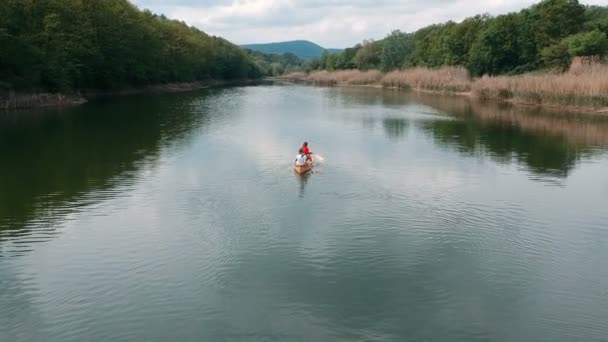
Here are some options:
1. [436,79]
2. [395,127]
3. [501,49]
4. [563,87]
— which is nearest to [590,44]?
[563,87]

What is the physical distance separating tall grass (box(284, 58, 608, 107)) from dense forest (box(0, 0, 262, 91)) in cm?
3784

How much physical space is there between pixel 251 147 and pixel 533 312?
20135 millimetres

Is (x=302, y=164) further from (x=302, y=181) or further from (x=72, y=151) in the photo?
(x=72, y=151)

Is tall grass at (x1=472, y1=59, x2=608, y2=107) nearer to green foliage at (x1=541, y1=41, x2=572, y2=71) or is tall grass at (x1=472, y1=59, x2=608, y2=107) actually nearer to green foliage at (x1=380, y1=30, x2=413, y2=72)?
green foliage at (x1=541, y1=41, x2=572, y2=71)

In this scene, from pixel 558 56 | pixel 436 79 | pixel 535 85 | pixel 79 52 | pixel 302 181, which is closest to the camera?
pixel 302 181

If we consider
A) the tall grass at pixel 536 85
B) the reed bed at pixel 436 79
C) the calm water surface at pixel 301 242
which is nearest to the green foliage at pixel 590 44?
the tall grass at pixel 536 85

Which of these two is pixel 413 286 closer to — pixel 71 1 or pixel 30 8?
pixel 30 8

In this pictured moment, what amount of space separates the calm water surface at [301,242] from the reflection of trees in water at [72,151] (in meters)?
0.16

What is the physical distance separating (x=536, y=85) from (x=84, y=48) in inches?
1729

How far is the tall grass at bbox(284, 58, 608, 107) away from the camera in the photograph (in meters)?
44.3

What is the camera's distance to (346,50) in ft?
491

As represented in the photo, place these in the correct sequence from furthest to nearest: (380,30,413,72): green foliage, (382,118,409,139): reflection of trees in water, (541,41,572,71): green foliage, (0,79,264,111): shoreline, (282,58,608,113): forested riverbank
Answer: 1. (380,30,413,72): green foliage
2. (541,41,572,71): green foliage
3. (0,79,264,111): shoreline
4. (282,58,608,113): forested riverbank
5. (382,118,409,139): reflection of trees in water

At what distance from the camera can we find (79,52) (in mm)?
56375

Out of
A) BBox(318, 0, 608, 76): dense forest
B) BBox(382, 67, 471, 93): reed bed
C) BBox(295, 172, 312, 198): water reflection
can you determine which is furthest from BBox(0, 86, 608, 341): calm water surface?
BBox(382, 67, 471, 93): reed bed
